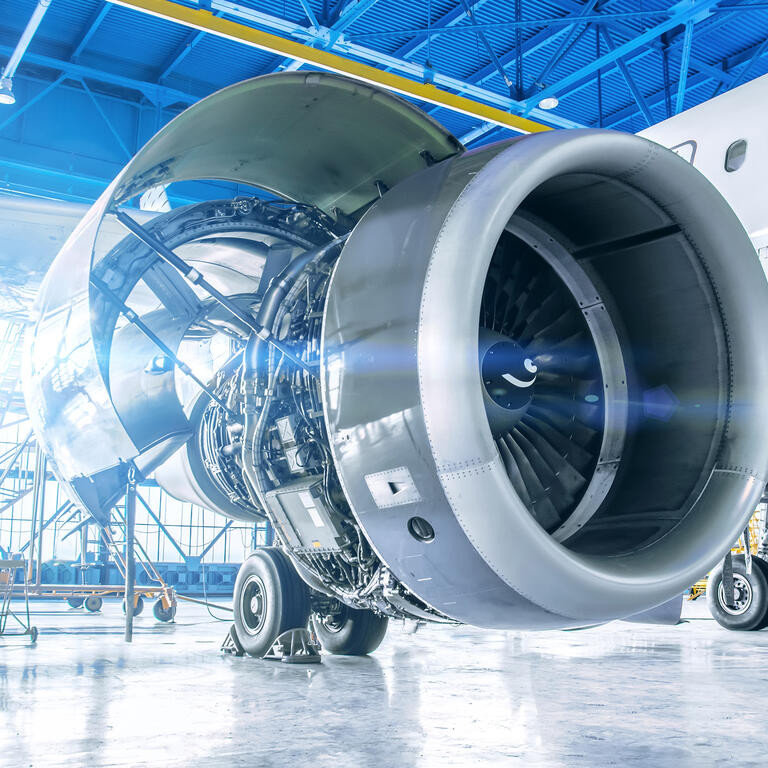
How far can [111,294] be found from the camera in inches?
144

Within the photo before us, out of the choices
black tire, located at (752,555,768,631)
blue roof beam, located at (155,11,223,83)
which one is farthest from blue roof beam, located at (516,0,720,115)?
black tire, located at (752,555,768,631)

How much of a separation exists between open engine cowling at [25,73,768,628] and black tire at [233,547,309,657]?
1037mm

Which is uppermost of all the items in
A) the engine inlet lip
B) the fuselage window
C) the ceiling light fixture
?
the ceiling light fixture

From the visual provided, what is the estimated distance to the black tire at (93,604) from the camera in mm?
13773

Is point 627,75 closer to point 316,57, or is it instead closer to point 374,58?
point 374,58

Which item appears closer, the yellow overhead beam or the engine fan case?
the engine fan case

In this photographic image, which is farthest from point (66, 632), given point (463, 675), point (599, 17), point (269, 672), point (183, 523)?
point (183, 523)

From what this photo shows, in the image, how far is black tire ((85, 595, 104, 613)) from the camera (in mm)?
13773

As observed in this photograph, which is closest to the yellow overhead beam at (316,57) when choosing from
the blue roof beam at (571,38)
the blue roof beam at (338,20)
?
the blue roof beam at (338,20)

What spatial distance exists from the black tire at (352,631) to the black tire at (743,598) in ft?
13.1

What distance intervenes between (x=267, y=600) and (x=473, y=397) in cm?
281

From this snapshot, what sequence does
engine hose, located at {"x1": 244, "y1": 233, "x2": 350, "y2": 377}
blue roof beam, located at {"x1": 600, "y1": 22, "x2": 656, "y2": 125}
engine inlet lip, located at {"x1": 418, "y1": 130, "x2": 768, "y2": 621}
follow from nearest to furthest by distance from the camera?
1. engine inlet lip, located at {"x1": 418, "y1": 130, "x2": 768, "y2": 621}
2. engine hose, located at {"x1": 244, "y1": 233, "x2": 350, "y2": 377}
3. blue roof beam, located at {"x1": 600, "y1": 22, "x2": 656, "y2": 125}

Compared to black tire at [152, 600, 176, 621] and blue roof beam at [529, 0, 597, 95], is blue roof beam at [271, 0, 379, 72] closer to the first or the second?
blue roof beam at [529, 0, 597, 95]

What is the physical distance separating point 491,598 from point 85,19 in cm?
1085
